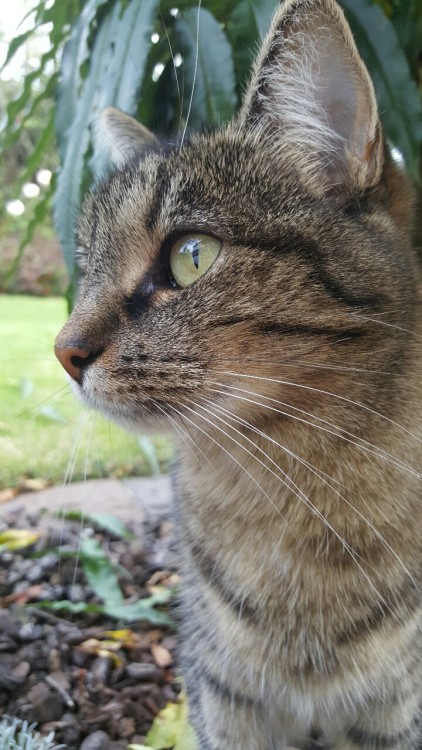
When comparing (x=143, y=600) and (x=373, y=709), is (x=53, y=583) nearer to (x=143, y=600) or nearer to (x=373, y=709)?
(x=143, y=600)

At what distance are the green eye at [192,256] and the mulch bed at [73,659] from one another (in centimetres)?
77

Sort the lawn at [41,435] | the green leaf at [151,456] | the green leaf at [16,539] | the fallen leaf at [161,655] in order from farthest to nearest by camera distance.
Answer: the lawn at [41,435] → the green leaf at [151,456] → the green leaf at [16,539] → the fallen leaf at [161,655]

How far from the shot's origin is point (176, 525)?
130 centimetres

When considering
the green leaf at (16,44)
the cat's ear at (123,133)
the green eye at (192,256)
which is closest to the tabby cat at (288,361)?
the green eye at (192,256)

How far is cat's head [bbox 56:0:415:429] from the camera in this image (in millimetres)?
871

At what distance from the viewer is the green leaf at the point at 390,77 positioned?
1.24 m

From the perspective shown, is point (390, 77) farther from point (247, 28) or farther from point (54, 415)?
point (54, 415)

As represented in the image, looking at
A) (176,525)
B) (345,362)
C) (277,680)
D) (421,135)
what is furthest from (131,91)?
(277,680)

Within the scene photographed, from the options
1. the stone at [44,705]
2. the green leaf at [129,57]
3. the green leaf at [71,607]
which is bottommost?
the stone at [44,705]

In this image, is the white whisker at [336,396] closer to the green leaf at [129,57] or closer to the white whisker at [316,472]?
the white whisker at [316,472]

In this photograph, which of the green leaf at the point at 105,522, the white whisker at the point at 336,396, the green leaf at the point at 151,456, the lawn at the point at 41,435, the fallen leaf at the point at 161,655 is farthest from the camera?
the lawn at the point at 41,435

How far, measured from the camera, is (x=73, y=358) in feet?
3.00

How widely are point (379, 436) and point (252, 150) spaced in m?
0.45

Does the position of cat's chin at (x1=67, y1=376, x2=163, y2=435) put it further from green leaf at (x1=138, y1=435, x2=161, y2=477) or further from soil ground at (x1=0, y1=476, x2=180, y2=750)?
green leaf at (x1=138, y1=435, x2=161, y2=477)
